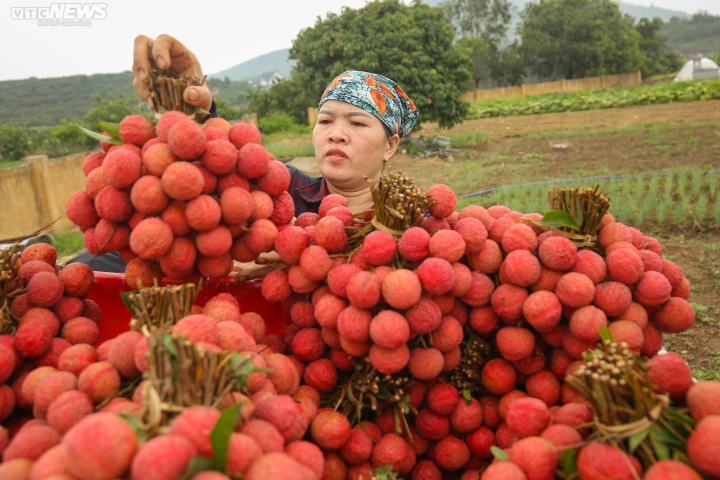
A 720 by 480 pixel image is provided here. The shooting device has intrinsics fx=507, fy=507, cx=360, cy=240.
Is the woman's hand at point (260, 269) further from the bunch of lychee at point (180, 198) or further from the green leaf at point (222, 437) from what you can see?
the green leaf at point (222, 437)

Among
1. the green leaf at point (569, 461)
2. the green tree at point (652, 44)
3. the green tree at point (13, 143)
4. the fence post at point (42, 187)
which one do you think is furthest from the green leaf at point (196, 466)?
the green tree at point (652, 44)

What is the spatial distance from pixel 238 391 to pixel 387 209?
2.06ft

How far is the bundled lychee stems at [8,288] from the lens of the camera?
1307 mm

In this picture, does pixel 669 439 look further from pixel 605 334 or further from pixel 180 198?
pixel 180 198

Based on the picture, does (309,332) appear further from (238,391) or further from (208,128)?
(208,128)

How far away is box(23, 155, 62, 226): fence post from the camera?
7.77 meters

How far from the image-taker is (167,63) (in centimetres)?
161

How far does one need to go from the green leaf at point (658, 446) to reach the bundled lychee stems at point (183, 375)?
762 millimetres

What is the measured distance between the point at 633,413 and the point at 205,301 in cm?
129

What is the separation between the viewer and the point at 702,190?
641 centimetres

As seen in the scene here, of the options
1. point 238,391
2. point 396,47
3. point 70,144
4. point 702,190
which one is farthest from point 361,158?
point 70,144

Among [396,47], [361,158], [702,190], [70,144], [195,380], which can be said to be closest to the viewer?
[195,380]

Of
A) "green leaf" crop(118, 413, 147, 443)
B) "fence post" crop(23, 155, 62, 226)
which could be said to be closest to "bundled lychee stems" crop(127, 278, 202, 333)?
"green leaf" crop(118, 413, 147, 443)

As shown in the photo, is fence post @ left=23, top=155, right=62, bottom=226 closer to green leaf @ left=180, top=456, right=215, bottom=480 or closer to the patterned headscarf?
the patterned headscarf
